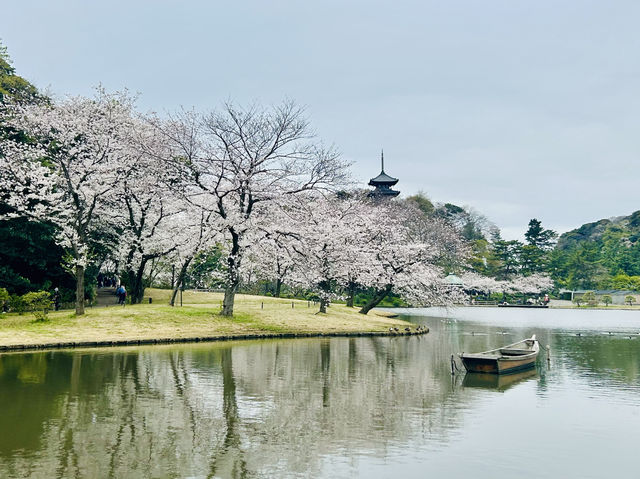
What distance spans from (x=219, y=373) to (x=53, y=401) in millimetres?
6203

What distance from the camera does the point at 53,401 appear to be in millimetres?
15062

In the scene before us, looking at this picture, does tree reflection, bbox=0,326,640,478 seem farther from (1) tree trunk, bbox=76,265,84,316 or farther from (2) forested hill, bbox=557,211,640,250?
(2) forested hill, bbox=557,211,640,250

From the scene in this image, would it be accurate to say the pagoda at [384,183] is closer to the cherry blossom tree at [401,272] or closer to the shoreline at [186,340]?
the cherry blossom tree at [401,272]

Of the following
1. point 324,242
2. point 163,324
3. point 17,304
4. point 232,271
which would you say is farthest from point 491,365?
point 17,304

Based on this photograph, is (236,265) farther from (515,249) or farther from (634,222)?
(634,222)

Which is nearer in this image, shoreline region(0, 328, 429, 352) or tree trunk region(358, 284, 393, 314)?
shoreline region(0, 328, 429, 352)

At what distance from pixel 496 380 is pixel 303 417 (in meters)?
9.80

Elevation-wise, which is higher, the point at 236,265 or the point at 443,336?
the point at 236,265

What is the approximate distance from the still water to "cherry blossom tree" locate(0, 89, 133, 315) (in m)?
10.2

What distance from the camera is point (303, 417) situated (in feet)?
46.2

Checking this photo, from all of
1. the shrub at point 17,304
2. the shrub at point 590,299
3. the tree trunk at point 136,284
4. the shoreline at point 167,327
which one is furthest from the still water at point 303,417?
the shrub at point 590,299

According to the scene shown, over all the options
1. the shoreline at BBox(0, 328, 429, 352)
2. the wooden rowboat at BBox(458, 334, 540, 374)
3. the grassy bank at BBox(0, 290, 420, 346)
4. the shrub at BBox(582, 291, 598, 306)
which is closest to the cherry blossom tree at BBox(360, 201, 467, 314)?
the grassy bank at BBox(0, 290, 420, 346)

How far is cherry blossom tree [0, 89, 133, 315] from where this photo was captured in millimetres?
31469

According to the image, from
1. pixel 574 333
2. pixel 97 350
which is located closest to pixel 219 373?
pixel 97 350
